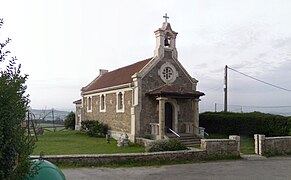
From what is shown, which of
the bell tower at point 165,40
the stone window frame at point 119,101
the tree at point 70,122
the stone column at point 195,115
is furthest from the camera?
the tree at point 70,122

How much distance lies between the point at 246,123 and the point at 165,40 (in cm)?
941

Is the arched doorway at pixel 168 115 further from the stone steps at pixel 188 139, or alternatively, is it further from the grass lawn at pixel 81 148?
the grass lawn at pixel 81 148

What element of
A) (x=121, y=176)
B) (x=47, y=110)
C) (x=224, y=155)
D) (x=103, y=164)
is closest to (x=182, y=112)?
(x=224, y=155)

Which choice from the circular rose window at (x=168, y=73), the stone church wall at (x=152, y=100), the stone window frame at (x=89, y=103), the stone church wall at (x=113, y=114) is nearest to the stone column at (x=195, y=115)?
the stone church wall at (x=152, y=100)

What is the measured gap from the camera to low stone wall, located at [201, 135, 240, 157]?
51.3ft

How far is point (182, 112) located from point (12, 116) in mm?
20627

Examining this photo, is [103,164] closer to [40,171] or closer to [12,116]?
[40,171]

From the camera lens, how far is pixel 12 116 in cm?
399

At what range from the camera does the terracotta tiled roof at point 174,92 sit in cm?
2142

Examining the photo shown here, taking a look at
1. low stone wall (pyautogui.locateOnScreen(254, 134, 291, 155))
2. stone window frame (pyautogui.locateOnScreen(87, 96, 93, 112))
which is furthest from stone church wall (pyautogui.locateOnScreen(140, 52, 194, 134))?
stone window frame (pyautogui.locateOnScreen(87, 96, 93, 112))

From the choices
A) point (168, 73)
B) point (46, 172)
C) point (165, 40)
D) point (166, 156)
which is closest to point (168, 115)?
point (168, 73)

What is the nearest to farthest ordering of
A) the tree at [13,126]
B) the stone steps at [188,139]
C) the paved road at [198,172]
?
the tree at [13,126] → the paved road at [198,172] → the stone steps at [188,139]

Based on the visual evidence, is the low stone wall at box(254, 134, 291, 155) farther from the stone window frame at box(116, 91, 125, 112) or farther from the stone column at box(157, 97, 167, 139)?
the stone window frame at box(116, 91, 125, 112)

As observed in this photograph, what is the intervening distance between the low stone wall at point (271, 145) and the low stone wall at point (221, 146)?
5.19 feet
